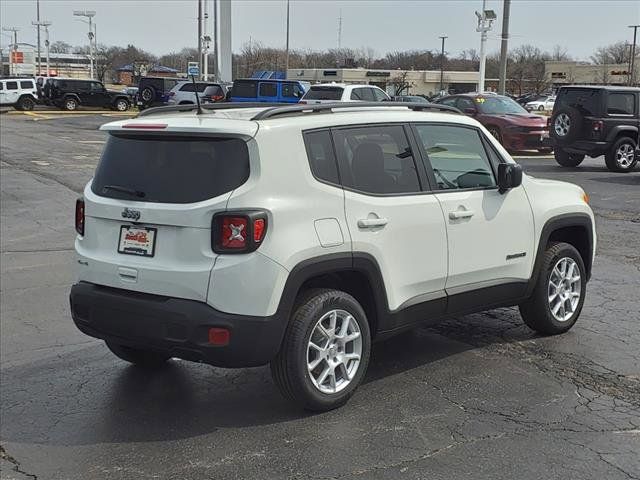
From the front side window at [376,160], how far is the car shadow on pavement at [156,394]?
1.31 metres

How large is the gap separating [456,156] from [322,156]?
4.49 ft

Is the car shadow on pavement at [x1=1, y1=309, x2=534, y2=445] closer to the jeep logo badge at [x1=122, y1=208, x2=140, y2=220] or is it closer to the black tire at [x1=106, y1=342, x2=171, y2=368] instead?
the black tire at [x1=106, y1=342, x2=171, y2=368]

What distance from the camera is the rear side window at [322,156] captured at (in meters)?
4.33

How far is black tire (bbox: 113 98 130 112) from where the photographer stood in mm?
45438

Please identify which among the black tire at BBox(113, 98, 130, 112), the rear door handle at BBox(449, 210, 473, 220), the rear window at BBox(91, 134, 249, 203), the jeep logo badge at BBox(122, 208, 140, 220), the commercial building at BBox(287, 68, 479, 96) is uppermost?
the commercial building at BBox(287, 68, 479, 96)

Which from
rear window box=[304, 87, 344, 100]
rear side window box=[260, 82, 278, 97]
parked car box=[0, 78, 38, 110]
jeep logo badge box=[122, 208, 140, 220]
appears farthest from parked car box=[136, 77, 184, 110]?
jeep logo badge box=[122, 208, 140, 220]

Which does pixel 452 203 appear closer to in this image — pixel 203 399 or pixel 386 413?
pixel 386 413

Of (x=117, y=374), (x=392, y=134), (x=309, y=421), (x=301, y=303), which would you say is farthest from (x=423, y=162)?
(x=117, y=374)

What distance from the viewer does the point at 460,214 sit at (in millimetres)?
4984

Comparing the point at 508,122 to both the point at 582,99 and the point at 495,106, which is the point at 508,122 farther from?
the point at 582,99

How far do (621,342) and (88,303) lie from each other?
3917 mm

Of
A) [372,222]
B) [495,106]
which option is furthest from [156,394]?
[495,106]

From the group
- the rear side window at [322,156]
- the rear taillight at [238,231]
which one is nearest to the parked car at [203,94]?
the rear side window at [322,156]

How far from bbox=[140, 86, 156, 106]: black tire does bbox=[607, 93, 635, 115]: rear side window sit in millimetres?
28912
